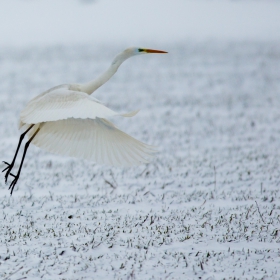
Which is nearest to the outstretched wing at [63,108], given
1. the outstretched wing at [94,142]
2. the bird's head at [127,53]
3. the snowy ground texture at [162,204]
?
the outstretched wing at [94,142]

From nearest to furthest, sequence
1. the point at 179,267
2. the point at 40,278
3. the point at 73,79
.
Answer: the point at 40,278 < the point at 179,267 < the point at 73,79

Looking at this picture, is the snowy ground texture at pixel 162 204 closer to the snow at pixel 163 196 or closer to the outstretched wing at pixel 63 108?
the snow at pixel 163 196

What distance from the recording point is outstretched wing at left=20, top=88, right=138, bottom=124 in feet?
15.6

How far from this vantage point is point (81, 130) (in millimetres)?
5898

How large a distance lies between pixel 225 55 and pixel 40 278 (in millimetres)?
26119

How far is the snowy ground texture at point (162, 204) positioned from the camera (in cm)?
462

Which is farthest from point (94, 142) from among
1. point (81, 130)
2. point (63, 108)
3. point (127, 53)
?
point (127, 53)

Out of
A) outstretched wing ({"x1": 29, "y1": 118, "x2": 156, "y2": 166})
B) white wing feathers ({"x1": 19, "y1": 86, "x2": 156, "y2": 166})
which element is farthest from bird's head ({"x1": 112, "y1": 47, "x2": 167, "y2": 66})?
outstretched wing ({"x1": 29, "y1": 118, "x2": 156, "y2": 166})

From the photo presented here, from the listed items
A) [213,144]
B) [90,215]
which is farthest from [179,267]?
[213,144]

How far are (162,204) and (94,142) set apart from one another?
140 cm

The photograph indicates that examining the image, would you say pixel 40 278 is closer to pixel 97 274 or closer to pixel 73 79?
pixel 97 274

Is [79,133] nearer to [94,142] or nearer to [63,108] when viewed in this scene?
[94,142]

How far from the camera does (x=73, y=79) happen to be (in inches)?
846

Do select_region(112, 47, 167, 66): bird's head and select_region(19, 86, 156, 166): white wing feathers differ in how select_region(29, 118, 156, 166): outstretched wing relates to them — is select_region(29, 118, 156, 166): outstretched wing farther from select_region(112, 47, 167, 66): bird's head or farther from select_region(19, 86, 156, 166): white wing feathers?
select_region(112, 47, 167, 66): bird's head
